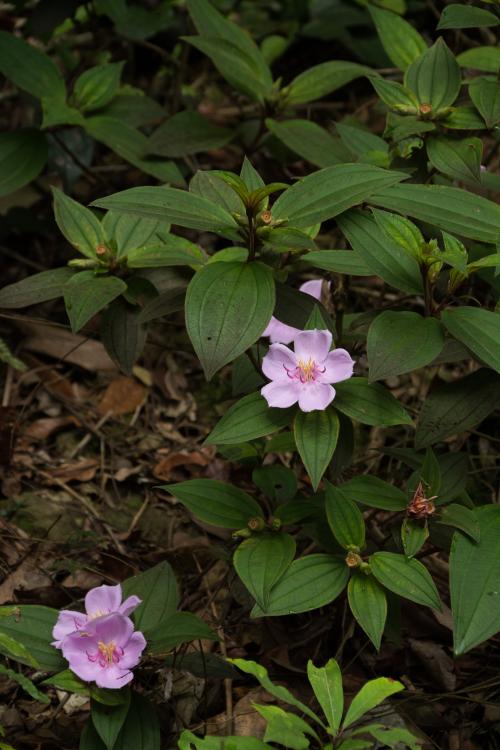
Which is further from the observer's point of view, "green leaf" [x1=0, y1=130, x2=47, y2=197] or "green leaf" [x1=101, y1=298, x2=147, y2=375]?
"green leaf" [x1=0, y1=130, x2=47, y2=197]

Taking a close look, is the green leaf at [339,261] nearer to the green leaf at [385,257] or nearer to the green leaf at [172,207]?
the green leaf at [385,257]

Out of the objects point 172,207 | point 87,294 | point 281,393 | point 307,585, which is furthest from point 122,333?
A: point 307,585

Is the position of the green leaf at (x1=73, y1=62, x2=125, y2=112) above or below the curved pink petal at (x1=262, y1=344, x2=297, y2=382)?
above

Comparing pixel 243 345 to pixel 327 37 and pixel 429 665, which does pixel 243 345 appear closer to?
pixel 429 665

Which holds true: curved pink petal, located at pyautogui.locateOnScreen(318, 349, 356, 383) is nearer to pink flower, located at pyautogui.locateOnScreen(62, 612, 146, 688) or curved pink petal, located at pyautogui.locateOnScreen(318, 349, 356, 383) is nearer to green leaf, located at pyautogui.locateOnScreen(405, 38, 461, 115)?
pink flower, located at pyautogui.locateOnScreen(62, 612, 146, 688)

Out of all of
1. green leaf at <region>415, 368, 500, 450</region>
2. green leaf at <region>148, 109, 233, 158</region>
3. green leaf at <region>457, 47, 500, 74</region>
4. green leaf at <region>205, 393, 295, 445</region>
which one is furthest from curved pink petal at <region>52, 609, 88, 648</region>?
green leaf at <region>457, 47, 500, 74</region>

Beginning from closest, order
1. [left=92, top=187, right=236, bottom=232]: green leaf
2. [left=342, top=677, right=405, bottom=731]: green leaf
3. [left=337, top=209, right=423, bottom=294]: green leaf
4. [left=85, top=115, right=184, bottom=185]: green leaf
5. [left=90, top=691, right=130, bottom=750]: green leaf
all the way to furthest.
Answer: [left=342, top=677, right=405, bottom=731]: green leaf, [left=90, top=691, right=130, bottom=750]: green leaf, [left=92, top=187, right=236, bottom=232]: green leaf, [left=337, top=209, right=423, bottom=294]: green leaf, [left=85, top=115, right=184, bottom=185]: green leaf

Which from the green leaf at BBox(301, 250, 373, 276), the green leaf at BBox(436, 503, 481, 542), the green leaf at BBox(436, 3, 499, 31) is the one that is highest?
the green leaf at BBox(436, 3, 499, 31)

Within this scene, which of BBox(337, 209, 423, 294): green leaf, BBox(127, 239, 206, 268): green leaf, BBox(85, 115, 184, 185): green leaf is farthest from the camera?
BBox(85, 115, 184, 185): green leaf
